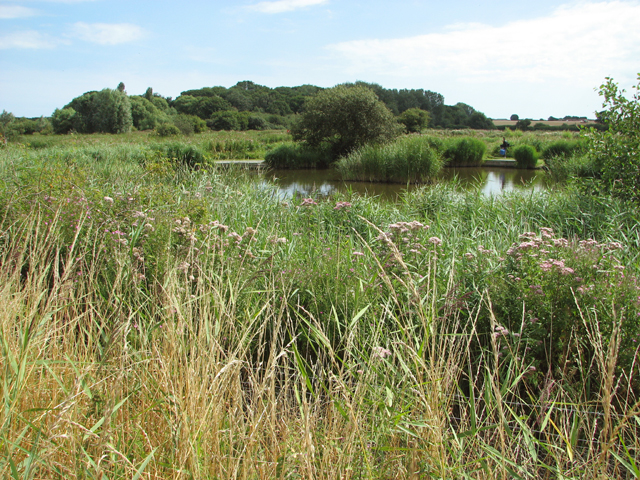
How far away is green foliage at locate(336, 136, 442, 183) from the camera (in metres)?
14.0

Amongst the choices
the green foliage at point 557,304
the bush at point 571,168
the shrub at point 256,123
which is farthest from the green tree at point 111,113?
the green foliage at point 557,304

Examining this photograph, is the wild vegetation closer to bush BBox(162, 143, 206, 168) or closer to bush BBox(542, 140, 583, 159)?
bush BBox(162, 143, 206, 168)

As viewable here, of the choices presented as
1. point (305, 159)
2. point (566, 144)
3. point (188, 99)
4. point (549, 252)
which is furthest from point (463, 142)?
point (188, 99)

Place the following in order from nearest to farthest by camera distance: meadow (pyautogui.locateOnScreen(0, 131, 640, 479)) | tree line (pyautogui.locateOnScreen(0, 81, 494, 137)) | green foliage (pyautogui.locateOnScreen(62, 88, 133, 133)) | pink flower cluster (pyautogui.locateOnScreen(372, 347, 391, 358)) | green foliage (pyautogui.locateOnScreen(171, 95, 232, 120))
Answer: meadow (pyautogui.locateOnScreen(0, 131, 640, 479)) → pink flower cluster (pyautogui.locateOnScreen(372, 347, 391, 358)) → tree line (pyautogui.locateOnScreen(0, 81, 494, 137)) → green foliage (pyautogui.locateOnScreen(62, 88, 133, 133)) → green foliage (pyautogui.locateOnScreen(171, 95, 232, 120))

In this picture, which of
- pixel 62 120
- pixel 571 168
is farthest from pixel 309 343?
pixel 62 120

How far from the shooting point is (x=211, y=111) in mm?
55562

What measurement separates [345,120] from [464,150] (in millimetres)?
6215

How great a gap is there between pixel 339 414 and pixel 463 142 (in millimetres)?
20062

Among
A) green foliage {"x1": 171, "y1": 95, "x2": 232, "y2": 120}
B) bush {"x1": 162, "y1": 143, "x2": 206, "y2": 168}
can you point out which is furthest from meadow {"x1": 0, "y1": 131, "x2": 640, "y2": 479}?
green foliage {"x1": 171, "y1": 95, "x2": 232, "y2": 120}

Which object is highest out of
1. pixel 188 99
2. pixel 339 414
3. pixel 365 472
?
pixel 188 99

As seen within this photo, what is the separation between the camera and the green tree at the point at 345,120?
2244 centimetres

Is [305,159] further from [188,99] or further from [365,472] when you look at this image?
[188,99]

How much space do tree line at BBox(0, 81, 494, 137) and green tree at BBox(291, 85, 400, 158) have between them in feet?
3.53

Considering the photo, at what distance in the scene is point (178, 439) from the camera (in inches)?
46.9
